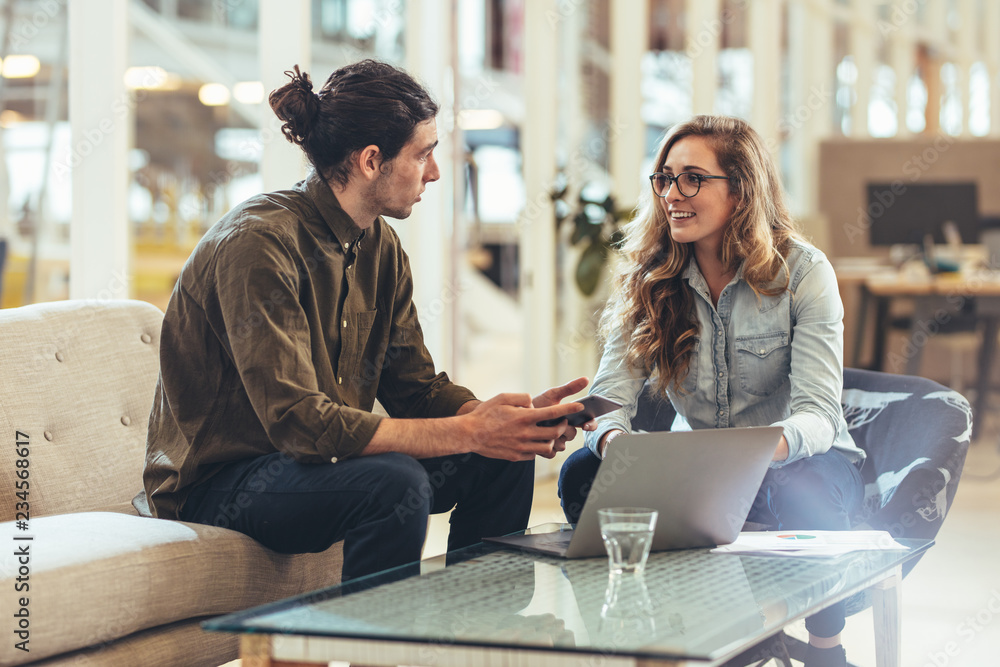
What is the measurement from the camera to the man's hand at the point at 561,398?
1684 millimetres

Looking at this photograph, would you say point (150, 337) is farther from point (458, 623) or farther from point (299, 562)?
point (458, 623)

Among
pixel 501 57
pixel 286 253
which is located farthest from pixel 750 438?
pixel 501 57

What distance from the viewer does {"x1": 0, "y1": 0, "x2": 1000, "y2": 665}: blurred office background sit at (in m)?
2.72

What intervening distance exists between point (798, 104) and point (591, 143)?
2522mm

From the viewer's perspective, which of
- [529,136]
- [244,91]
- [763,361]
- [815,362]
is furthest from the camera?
[244,91]

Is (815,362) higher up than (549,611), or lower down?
higher up

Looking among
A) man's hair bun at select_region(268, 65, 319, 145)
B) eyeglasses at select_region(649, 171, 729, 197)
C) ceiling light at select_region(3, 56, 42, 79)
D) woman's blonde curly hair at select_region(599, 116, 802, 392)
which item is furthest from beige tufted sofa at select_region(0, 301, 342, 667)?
ceiling light at select_region(3, 56, 42, 79)

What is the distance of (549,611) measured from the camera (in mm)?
1228

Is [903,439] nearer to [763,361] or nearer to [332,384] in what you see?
[763,361]

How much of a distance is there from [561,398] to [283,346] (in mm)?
471

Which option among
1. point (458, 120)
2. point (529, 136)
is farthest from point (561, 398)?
point (529, 136)

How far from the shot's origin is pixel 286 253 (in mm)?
1713

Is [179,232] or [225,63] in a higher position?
[225,63]

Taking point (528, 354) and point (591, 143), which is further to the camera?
point (591, 143)
